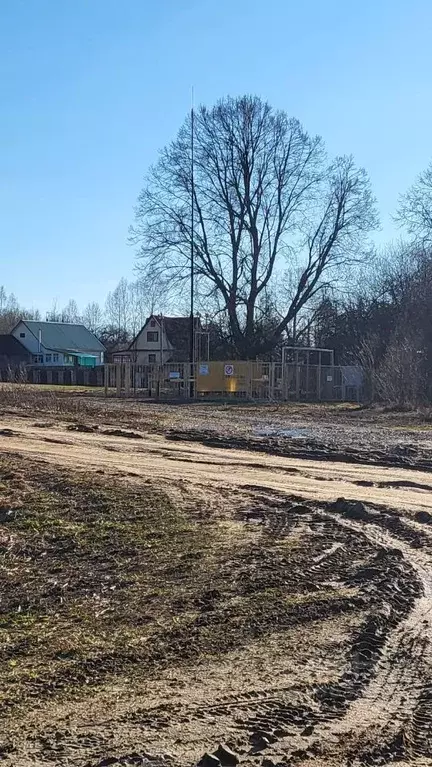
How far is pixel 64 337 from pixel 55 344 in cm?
210

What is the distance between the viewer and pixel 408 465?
48.8 feet

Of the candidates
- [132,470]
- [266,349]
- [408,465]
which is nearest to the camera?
[132,470]

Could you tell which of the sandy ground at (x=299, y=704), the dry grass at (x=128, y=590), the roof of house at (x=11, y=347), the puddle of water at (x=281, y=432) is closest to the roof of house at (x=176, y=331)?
the roof of house at (x=11, y=347)

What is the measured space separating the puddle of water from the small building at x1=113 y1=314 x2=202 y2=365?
2085 inches

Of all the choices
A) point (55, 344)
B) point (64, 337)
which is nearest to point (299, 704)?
point (55, 344)

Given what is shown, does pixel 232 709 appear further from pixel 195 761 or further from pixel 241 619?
pixel 241 619

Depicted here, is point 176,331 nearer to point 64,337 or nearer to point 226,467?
point 64,337

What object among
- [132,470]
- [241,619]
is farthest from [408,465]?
[241,619]

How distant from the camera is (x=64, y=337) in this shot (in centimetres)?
9962

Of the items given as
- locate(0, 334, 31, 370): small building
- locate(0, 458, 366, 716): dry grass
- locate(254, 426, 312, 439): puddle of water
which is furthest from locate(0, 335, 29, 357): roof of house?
locate(0, 458, 366, 716): dry grass

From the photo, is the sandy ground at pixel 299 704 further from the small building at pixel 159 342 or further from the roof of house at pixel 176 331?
the roof of house at pixel 176 331

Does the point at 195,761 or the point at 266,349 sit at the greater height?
the point at 266,349

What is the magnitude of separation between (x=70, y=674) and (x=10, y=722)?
2.29 feet

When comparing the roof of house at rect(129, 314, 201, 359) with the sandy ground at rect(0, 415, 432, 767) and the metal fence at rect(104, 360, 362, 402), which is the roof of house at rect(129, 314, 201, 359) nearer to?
the metal fence at rect(104, 360, 362, 402)
